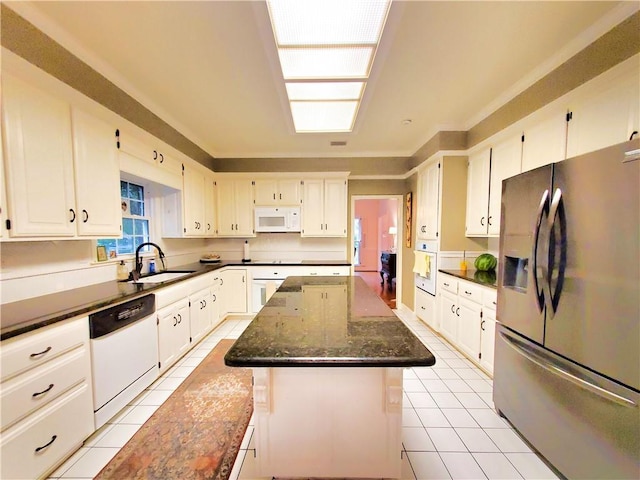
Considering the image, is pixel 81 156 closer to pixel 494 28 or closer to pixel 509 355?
pixel 494 28

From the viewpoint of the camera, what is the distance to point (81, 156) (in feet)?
5.57

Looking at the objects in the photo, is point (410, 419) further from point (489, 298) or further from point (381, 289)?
point (381, 289)

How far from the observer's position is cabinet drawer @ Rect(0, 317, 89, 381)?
1110 millimetres

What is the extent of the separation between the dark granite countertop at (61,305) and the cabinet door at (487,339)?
305cm

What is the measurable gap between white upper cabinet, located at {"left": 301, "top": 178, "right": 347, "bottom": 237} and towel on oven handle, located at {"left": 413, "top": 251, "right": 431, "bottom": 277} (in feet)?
4.03

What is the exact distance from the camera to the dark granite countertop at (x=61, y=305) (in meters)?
1.18

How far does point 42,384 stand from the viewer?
→ 1.24 metres

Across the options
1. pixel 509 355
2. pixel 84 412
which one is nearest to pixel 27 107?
pixel 84 412

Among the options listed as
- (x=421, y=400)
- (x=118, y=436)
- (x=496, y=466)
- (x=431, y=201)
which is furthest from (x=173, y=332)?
(x=431, y=201)

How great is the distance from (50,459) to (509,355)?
2865 mm

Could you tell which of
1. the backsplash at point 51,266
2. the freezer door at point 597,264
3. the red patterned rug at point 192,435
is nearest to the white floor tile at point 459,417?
the freezer door at point 597,264

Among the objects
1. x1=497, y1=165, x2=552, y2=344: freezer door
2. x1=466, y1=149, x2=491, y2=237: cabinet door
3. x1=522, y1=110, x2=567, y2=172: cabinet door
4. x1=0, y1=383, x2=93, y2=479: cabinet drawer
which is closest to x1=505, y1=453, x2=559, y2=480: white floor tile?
x1=497, y1=165, x2=552, y2=344: freezer door

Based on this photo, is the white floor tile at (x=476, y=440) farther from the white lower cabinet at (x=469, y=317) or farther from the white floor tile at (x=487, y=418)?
the white lower cabinet at (x=469, y=317)

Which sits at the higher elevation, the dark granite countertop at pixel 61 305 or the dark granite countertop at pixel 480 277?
the dark granite countertop at pixel 61 305
